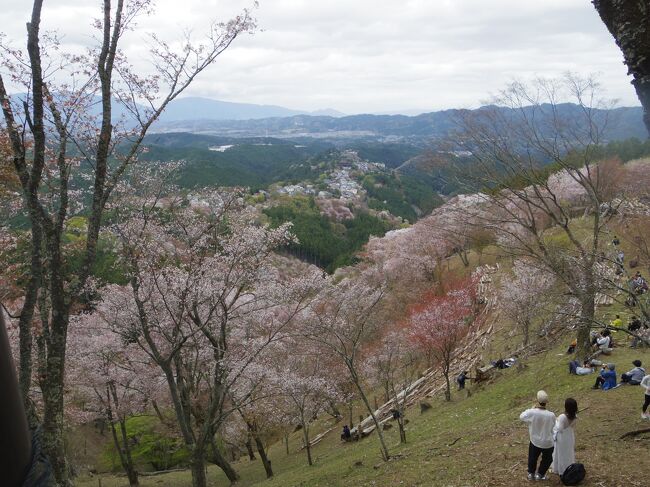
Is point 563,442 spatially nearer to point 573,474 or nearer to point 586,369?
point 573,474

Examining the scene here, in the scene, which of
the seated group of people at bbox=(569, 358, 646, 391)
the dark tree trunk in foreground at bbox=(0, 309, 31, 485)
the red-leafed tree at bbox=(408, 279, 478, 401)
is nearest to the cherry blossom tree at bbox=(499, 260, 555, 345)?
the red-leafed tree at bbox=(408, 279, 478, 401)

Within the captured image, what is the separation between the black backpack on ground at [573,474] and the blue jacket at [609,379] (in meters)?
6.20

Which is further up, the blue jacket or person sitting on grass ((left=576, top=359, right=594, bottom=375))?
the blue jacket

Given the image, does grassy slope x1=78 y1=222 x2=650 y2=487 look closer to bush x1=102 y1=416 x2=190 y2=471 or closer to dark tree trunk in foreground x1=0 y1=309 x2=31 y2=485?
bush x1=102 y1=416 x2=190 y2=471

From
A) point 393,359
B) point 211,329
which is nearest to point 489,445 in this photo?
point 211,329

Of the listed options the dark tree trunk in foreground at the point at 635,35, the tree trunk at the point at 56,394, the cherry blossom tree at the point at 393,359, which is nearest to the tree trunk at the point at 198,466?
the tree trunk at the point at 56,394

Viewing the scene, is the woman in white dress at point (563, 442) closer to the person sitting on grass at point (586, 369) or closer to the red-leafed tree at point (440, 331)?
the person sitting on grass at point (586, 369)

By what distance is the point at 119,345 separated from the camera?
14.2 m

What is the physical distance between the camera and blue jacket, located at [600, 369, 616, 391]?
40.0 ft

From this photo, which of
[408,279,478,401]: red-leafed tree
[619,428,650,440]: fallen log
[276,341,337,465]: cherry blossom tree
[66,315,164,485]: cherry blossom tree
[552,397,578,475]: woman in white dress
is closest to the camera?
[552,397,578,475]: woman in white dress

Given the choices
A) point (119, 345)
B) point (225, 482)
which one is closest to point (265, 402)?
point (225, 482)

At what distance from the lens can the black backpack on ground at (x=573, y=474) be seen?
23.0 ft

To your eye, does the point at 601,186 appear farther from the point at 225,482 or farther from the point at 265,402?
the point at 225,482

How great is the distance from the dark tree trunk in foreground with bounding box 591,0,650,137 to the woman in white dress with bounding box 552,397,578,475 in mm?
5225
